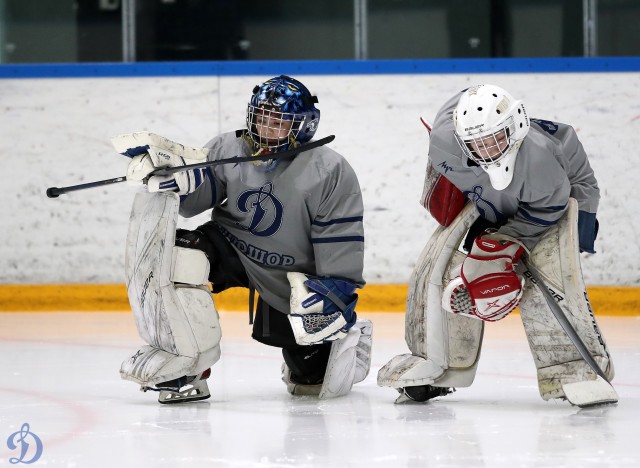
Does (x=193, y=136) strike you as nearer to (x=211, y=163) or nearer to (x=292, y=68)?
(x=292, y=68)

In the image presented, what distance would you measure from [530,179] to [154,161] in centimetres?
88

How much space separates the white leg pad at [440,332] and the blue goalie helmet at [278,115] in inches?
18.1

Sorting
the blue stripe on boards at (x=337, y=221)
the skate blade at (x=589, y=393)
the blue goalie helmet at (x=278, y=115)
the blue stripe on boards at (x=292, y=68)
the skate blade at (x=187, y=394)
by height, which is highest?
the blue stripe on boards at (x=292, y=68)

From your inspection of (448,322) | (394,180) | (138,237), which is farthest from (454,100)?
(394,180)

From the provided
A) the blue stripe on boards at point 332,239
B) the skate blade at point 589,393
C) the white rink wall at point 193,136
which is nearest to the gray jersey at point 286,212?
the blue stripe on boards at point 332,239

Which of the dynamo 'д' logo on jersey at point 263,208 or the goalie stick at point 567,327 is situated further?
the dynamo 'д' logo on jersey at point 263,208

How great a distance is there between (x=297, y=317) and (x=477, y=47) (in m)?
2.97

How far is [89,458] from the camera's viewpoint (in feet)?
7.41

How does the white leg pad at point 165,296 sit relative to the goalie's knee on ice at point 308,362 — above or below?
above

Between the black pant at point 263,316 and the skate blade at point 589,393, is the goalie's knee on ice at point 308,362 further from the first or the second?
the skate blade at point 589,393

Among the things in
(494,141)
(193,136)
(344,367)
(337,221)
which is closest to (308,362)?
(344,367)

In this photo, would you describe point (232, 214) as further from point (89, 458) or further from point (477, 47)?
point (477, 47)

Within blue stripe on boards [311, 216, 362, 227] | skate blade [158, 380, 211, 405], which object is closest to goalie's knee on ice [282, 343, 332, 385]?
skate blade [158, 380, 211, 405]

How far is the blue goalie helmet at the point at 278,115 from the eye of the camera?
9.75ft
